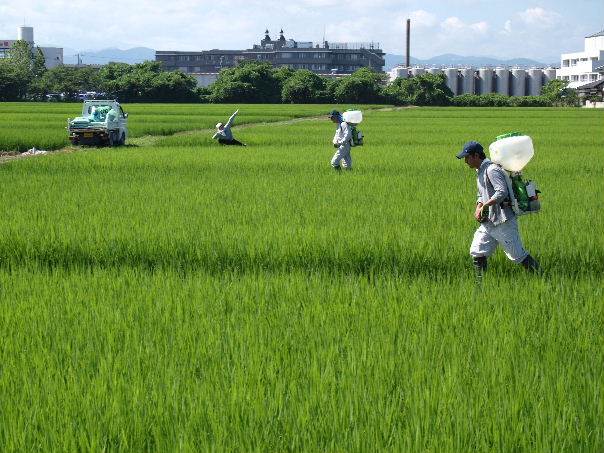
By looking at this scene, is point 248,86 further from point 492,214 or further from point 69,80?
point 492,214

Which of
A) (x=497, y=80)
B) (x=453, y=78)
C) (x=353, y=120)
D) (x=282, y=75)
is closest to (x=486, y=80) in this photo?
(x=497, y=80)

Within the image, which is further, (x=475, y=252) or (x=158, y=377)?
(x=475, y=252)

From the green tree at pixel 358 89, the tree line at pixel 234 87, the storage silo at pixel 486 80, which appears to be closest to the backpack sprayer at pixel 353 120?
the tree line at pixel 234 87

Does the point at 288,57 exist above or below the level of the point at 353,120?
above

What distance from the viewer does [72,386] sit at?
146 inches

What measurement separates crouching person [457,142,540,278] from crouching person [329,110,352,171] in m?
6.81

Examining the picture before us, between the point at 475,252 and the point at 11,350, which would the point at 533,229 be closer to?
the point at 475,252

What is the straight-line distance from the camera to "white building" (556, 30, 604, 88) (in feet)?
334

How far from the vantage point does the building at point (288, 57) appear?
141 m

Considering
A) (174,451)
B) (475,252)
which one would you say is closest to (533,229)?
(475,252)

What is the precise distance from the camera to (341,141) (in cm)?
1391

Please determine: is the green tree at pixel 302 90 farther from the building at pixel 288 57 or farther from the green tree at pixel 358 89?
the building at pixel 288 57

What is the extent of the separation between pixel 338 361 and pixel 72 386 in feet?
3.91

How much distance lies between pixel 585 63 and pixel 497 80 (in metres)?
22.5
